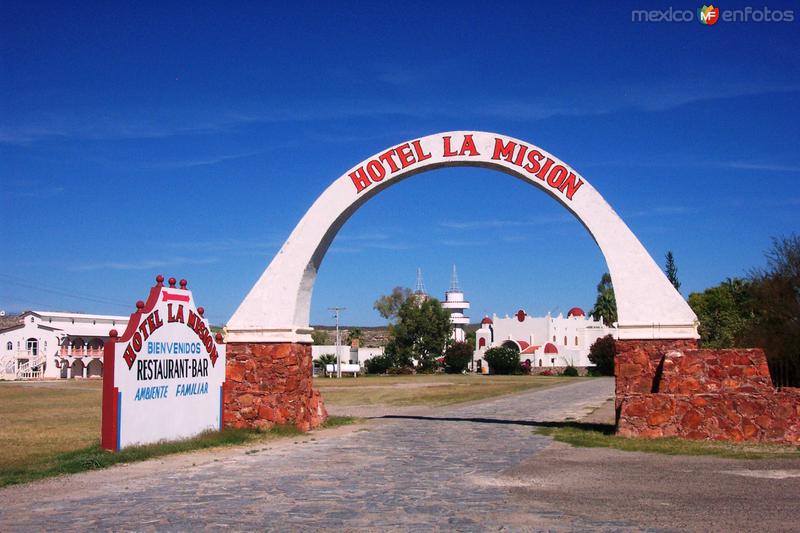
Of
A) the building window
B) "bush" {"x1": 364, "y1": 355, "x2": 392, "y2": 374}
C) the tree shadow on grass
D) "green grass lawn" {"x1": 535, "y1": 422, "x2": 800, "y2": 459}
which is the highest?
the building window

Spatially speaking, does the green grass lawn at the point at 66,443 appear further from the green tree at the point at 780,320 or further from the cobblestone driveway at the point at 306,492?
the green tree at the point at 780,320

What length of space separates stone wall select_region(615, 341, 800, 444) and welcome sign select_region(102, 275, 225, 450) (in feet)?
25.2

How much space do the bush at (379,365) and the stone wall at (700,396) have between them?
61.1 metres

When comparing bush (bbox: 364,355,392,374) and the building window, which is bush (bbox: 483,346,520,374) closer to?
bush (bbox: 364,355,392,374)

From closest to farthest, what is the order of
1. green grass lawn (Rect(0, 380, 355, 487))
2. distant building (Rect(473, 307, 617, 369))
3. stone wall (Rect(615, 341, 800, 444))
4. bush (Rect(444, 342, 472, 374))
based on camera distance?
green grass lawn (Rect(0, 380, 355, 487))
stone wall (Rect(615, 341, 800, 444))
bush (Rect(444, 342, 472, 374))
distant building (Rect(473, 307, 617, 369))

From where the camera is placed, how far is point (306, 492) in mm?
9227

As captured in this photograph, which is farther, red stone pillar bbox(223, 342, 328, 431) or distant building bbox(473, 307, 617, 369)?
distant building bbox(473, 307, 617, 369)

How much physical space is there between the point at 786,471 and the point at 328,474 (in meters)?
6.03

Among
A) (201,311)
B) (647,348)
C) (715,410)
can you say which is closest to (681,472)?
(715,410)

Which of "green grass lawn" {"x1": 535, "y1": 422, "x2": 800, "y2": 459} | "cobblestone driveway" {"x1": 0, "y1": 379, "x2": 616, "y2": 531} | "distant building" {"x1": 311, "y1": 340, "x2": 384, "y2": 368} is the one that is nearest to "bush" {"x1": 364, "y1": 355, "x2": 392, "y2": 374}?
"distant building" {"x1": 311, "y1": 340, "x2": 384, "y2": 368}

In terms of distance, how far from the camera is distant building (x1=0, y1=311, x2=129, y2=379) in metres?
69.1

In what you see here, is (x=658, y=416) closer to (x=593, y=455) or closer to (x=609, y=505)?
(x=593, y=455)

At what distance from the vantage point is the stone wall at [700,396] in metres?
13.5

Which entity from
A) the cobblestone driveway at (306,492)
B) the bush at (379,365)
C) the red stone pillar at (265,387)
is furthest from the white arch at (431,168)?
the bush at (379,365)
